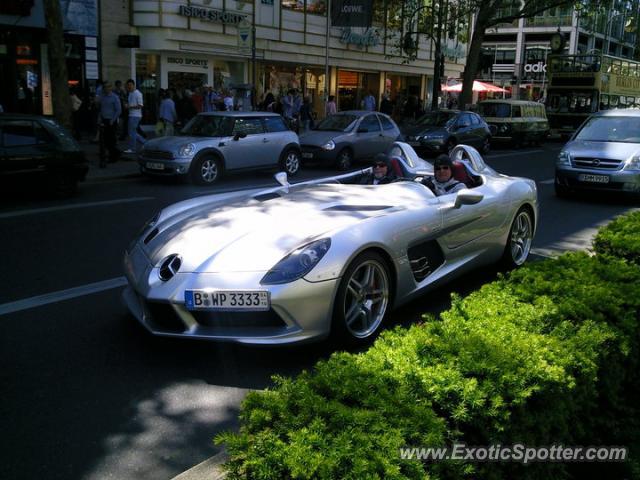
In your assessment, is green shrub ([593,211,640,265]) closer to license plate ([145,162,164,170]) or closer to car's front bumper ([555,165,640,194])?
car's front bumper ([555,165,640,194])

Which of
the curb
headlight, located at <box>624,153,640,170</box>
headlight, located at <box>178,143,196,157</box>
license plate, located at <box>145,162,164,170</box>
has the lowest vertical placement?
the curb

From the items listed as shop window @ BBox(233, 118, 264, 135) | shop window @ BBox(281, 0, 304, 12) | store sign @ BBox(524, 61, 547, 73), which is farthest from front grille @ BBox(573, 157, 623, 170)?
store sign @ BBox(524, 61, 547, 73)

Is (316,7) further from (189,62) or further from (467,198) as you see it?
(467,198)

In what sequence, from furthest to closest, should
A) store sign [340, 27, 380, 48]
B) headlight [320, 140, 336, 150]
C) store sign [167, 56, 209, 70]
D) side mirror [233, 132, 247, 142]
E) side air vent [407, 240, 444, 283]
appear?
1. store sign [340, 27, 380, 48]
2. store sign [167, 56, 209, 70]
3. headlight [320, 140, 336, 150]
4. side mirror [233, 132, 247, 142]
5. side air vent [407, 240, 444, 283]

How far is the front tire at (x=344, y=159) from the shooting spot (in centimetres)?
1667

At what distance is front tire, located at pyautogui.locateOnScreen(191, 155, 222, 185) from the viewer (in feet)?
43.8

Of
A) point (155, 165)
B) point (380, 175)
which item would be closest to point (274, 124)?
point (155, 165)

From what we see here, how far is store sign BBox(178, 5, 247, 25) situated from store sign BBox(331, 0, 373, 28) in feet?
12.0

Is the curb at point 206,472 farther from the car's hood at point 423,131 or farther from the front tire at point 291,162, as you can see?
the car's hood at point 423,131

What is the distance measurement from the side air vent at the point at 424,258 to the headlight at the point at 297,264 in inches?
37.8

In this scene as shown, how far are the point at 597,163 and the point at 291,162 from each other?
6712 millimetres

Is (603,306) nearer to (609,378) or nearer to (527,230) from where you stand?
(609,378)

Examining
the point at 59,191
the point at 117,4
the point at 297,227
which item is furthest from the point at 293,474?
the point at 117,4

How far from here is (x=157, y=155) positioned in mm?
13344
